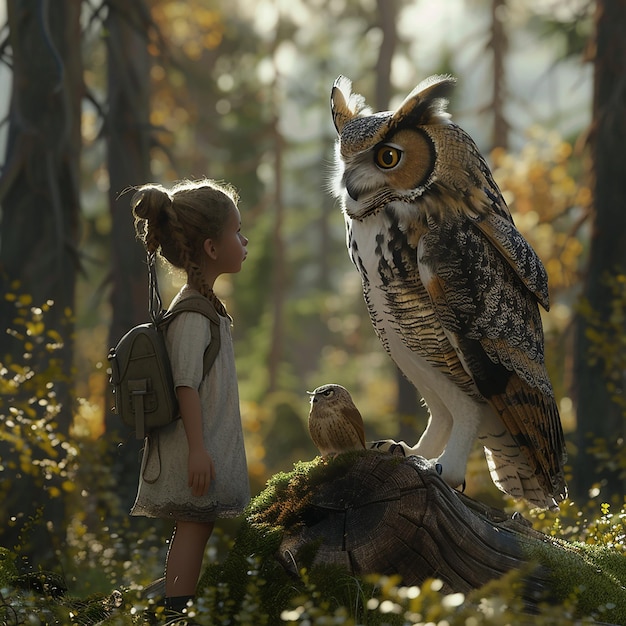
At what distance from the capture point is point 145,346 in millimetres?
2881

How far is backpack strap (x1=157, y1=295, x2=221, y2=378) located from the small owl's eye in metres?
0.82

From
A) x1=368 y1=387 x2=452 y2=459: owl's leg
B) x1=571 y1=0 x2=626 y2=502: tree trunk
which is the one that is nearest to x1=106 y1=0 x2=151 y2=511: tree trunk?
x1=571 y1=0 x2=626 y2=502: tree trunk

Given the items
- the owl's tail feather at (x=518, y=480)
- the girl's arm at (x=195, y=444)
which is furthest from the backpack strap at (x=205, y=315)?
the owl's tail feather at (x=518, y=480)

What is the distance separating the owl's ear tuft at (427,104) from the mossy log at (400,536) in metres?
1.23

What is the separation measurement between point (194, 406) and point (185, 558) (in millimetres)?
540

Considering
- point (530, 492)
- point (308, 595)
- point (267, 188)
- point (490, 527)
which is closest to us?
point (308, 595)

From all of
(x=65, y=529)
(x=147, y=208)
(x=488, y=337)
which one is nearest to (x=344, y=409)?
(x=488, y=337)

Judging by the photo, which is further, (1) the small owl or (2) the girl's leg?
(1) the small owl

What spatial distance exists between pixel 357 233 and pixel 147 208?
33.6 inches

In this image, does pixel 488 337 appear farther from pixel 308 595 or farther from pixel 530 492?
pixel 308 595

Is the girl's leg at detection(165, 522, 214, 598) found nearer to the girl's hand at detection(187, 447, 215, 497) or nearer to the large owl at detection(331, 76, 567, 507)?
the girl's hand at detection(187, 447, 215, 497)

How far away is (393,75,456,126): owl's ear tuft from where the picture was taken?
3.16 meters

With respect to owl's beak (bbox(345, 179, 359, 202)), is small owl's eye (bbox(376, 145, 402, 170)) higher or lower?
higher

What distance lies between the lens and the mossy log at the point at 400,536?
2.85 meters
